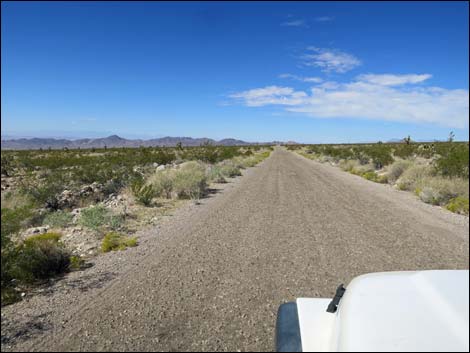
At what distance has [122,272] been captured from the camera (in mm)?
5531

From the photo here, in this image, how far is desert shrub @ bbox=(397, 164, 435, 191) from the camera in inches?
605

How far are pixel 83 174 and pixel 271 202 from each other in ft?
38.8

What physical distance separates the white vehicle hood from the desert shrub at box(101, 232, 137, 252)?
546 cm

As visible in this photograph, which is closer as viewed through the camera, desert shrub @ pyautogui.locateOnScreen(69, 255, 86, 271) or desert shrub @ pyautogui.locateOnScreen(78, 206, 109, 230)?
desert shrub @ pyautogui.locateOnScreen(69, 255, 86, 271)

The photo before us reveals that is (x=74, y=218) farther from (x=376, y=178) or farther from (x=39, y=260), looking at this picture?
(x=376, y=178)

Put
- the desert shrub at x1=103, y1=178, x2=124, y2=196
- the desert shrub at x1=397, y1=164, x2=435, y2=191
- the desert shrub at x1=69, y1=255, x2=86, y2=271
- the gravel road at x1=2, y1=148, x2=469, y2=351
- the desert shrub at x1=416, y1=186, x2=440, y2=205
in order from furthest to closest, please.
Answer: the desert shrub at x1=397, y1=164, x2=435, y2=191
the desert shrub at x1=103, y1=178, x2=124, y2=196
the desert shrub at x1=416, y1=186, x2=440, y2=205
the desert shrub at x1=69, y1=255, x2=86, y2=271
the gravel road at x1=2, y1=148, x2=469, y2=351

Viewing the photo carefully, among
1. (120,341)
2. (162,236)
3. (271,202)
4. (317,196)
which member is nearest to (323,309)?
(120,341)

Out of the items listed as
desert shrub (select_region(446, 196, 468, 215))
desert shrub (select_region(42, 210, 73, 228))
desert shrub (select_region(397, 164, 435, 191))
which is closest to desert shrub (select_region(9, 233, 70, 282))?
desert shrub (select_region(42, 210, 73, 228))

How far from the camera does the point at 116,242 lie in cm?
715

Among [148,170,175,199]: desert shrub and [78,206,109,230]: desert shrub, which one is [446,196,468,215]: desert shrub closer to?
[148,170,175,199]: desert shrub

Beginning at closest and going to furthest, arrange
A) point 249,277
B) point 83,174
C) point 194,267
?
point 249,277, point 194,267, point 83,174

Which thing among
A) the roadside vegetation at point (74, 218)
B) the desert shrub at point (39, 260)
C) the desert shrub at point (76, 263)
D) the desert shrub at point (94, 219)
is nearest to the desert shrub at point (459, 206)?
the roadside vegetation at point (74, 218)

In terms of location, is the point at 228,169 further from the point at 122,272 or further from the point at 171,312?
the point at 171,312

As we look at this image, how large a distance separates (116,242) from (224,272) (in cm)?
285
